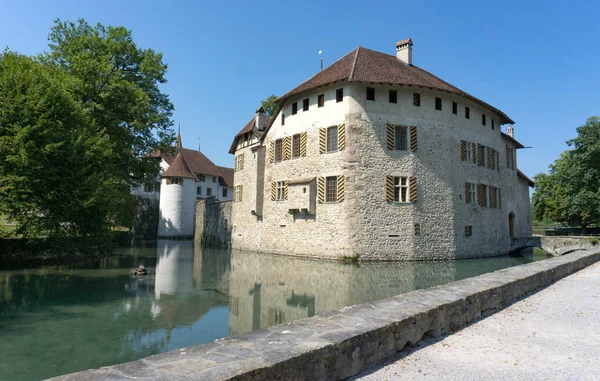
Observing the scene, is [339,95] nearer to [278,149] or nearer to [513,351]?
[278,149]

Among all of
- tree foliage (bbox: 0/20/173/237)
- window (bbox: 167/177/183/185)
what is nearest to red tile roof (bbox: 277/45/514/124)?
tree foliage (bbox: 0/20/173/237)

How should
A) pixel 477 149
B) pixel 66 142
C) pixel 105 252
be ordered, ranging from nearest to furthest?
pixel 66 142 < pixel 105 252 < pixel 477 149

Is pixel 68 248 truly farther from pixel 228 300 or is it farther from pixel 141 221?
pixel 141 221

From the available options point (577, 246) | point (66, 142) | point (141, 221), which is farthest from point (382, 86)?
point (141, 221)

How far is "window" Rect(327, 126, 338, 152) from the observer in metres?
22.2

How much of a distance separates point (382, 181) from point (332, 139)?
12.2ft

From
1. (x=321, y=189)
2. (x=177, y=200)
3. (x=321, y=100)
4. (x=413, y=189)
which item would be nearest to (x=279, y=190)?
(x=321, y=189)

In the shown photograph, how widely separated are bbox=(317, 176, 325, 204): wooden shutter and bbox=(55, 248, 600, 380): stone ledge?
52.7 feet

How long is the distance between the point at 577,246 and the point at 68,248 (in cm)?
2955

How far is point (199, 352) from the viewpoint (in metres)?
3.25

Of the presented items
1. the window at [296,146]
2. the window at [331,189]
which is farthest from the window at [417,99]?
the window at [296,146]

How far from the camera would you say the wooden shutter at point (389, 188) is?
2138 cm

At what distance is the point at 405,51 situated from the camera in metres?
26.2

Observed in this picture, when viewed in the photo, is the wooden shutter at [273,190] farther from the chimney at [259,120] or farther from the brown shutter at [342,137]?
the chimney at [259,120]
